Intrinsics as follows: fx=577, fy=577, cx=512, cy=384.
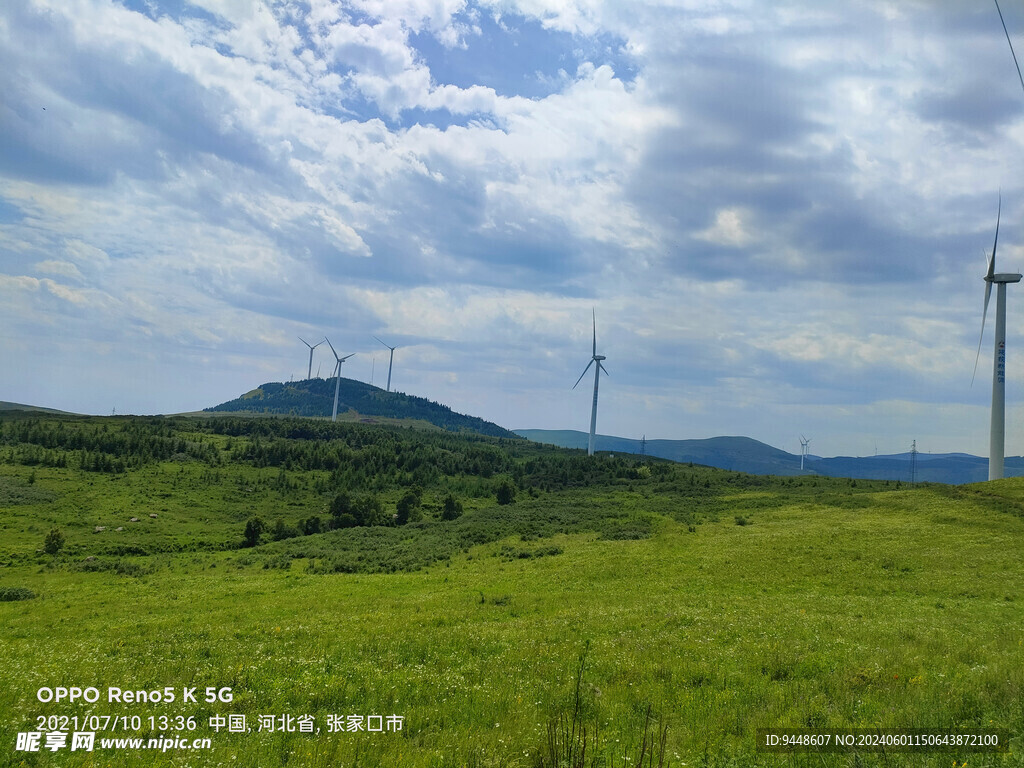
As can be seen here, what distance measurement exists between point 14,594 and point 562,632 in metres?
46.2

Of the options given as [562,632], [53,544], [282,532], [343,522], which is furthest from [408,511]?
[562,632]

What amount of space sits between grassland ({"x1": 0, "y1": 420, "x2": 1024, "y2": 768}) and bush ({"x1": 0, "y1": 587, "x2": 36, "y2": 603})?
1.45 meters

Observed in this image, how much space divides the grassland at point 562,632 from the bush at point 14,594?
1.45 m

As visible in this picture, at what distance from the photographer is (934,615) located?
23.5m

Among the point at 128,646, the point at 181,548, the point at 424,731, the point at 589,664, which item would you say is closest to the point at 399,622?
the point at 128,646

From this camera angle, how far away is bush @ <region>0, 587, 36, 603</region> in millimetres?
42938

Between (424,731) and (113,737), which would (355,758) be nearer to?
(424,731)

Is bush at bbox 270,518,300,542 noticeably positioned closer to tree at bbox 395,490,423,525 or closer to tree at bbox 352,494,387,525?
tree at bbox 352,494,387,525

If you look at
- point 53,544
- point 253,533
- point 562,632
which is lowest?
point 53,544

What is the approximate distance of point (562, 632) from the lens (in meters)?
20.7

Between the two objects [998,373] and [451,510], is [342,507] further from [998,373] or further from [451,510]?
[998,373]

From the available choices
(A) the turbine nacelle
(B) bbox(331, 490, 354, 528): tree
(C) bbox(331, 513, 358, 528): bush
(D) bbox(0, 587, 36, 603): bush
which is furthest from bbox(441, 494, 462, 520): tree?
(A) the turbine nacelle

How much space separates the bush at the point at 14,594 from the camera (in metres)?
42.9

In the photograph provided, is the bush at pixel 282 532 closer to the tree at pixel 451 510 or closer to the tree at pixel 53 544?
the tree at pixel 451 510
